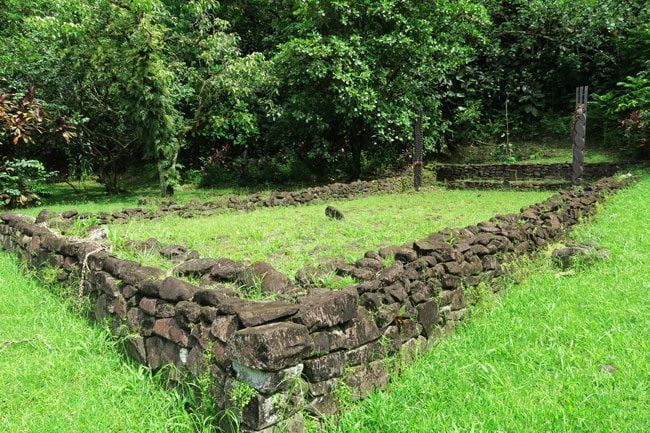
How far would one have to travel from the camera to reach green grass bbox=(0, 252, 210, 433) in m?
2.59

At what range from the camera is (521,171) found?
1439 centimetres

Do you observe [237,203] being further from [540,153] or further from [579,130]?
[540,153]

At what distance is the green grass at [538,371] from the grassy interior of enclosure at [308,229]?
1814 millimetres

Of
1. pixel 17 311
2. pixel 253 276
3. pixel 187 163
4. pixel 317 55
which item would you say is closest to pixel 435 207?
pixel 317 55

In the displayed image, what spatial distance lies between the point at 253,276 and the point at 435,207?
6987mm

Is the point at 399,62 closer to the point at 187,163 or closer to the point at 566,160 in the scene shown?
the point at 566,160

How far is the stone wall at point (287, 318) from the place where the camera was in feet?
7.50

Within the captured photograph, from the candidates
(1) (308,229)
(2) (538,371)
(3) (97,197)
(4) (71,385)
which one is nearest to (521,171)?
(1) (308,229)

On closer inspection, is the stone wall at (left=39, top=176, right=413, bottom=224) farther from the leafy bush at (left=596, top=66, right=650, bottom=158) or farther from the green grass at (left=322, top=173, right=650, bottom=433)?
the leafy bush at (left=596, top=66, right=650, bottom=158)

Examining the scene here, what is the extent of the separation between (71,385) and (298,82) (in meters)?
11.3

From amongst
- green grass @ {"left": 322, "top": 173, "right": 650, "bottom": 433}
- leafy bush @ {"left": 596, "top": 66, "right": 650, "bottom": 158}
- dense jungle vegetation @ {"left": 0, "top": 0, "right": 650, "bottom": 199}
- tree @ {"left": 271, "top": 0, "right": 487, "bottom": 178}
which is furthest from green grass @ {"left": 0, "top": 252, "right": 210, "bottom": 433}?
Result: leafy bush @ {"left": 596, "top": 66, "right": 650, "bottom": 158}

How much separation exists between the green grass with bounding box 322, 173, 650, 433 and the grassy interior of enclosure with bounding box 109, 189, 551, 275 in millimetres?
1814

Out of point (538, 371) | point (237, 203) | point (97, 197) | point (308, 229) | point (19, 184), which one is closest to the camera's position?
point (538, 371)

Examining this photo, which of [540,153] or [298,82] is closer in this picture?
[298,82]
